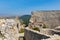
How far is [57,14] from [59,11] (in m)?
0.53

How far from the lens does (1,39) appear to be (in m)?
7.53

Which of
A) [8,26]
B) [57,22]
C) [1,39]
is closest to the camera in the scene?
[1,39]

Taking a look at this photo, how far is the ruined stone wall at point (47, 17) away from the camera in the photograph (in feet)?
95.1

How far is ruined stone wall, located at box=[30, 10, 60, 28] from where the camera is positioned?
1141 inches

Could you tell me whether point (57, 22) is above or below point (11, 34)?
below

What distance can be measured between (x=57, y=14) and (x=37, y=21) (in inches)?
126

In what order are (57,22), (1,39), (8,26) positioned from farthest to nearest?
(57,22)
(8,26)
(1,39)

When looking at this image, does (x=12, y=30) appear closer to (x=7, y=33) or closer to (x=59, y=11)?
(x=7, y=33)

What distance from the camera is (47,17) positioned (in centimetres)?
2991

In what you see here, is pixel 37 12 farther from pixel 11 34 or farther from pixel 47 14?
pixel 11 34

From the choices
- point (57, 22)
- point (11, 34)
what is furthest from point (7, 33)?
point (57, 22)

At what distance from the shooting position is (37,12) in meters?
30.3

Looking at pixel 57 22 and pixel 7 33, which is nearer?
pixel 7 33

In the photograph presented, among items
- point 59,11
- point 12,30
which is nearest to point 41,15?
point 59,11
